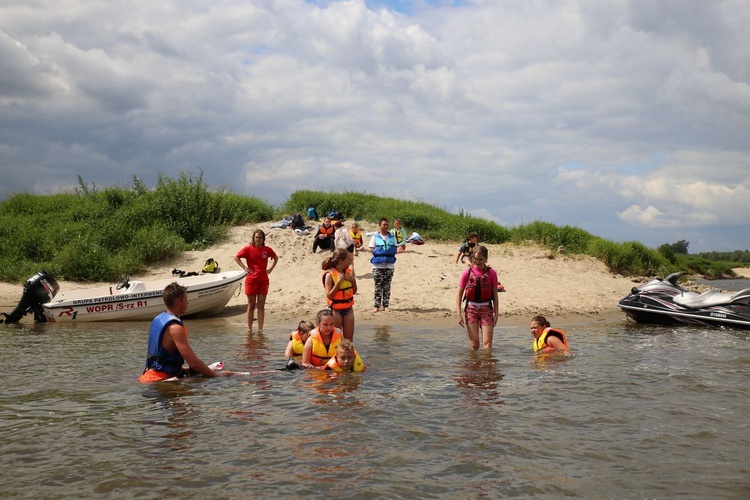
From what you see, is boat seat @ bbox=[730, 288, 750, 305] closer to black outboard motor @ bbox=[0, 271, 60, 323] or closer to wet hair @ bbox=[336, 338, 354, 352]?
wet hair @ bbox=[336, 338, 354, 352]

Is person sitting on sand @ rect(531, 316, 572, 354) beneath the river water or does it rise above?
above

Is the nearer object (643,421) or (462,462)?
(462,462)

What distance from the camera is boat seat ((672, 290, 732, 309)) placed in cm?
1487

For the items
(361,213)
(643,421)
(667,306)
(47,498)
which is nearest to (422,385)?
(643,421)

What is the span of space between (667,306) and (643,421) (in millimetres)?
9151

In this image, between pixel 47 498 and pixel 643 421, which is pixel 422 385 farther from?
pixel 47 498

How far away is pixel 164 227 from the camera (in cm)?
2331

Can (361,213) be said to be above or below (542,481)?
above

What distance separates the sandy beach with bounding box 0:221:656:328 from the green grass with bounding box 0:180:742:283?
722 millimetres

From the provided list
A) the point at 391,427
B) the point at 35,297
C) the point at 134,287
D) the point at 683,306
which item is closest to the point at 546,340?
the point at 391,427

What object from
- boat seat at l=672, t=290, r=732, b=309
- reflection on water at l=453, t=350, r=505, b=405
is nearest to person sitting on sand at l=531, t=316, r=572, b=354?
reflection on water at l=453, t=350, r=505, b=405

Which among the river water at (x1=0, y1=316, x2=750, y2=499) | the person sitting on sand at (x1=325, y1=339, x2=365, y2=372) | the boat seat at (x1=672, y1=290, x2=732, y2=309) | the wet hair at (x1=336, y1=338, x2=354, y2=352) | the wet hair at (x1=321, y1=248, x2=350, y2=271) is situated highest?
the wet hair at (x1=321, y1=248, x2=350, y2=271)

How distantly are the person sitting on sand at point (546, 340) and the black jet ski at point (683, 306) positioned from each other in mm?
5550

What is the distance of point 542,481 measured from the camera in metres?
5.35
